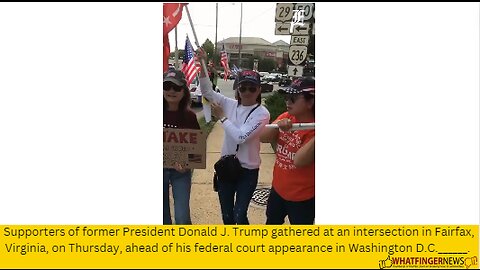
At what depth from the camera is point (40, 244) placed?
7.50 ft

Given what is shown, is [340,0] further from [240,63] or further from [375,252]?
[375,252]

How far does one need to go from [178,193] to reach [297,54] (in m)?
2.22

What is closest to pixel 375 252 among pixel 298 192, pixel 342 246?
pixel 342 246

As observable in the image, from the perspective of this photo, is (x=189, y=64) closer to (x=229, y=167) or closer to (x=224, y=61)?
(x=224, y=61)

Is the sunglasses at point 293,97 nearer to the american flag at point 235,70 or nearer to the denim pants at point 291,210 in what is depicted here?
the american flag at point 235,70

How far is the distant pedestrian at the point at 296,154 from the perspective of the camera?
80.6 inches

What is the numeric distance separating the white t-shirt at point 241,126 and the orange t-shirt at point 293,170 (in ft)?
0.51

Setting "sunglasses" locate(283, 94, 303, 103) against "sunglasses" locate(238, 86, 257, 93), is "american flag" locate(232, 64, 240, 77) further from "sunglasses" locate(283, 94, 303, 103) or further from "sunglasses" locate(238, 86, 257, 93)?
"sunglasses" locate(283, 94, 303, 103)

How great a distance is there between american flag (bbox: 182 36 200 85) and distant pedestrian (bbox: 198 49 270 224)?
12cm

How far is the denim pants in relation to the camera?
218 centimetres

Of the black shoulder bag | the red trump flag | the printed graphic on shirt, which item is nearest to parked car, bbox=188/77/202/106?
the red trump flag

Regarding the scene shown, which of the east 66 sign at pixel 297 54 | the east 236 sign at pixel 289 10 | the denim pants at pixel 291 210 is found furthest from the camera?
the east 66 sign at pixel 297 54

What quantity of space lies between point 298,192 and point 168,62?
126 cm

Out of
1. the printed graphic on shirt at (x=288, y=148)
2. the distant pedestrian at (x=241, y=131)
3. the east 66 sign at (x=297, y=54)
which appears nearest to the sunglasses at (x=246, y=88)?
the distant pedestrian at (x=241, y=131)
